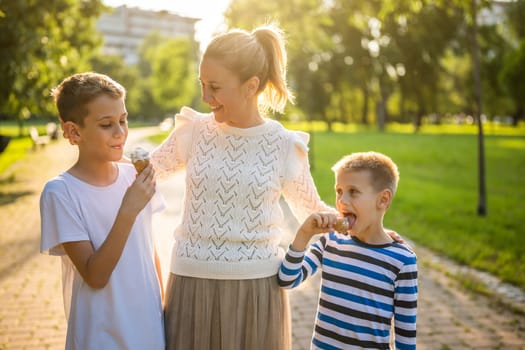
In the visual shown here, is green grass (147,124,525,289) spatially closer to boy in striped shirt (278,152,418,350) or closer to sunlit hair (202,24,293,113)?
boy in striped shirt (278,152,418,350)

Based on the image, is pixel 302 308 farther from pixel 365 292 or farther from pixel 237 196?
pixel 237 196

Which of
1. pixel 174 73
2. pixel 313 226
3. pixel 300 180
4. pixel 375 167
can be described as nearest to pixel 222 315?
pixel 313 226

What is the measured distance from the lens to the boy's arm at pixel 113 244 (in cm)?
198

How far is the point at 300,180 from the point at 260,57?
1.87ft

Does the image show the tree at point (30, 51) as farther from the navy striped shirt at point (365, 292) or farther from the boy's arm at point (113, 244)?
the navy striped shirt at point (365, 292)

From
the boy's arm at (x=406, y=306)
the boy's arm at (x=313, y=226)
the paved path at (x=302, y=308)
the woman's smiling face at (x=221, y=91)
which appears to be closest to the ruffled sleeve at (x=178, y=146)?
the woman's smiling face at (x=221, y=91)

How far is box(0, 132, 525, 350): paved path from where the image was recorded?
4.61 metres

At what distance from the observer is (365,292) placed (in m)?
2.35

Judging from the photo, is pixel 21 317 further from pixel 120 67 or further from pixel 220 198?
pixel 120 67

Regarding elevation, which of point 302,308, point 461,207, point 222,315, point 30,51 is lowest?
point 302,308

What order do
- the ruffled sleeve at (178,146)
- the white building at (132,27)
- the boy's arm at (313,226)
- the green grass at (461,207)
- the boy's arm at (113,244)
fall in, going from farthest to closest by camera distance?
the white building at (132,27) → the green grass at (461,207) → the ruffled sleeve at (178,146) → the boy's arm at (313,226) → the boy's arm at (113,244)

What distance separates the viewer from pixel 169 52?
153 ft

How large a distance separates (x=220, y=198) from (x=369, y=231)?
0.70 meters

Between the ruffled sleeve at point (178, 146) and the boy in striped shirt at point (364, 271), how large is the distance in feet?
2.17
